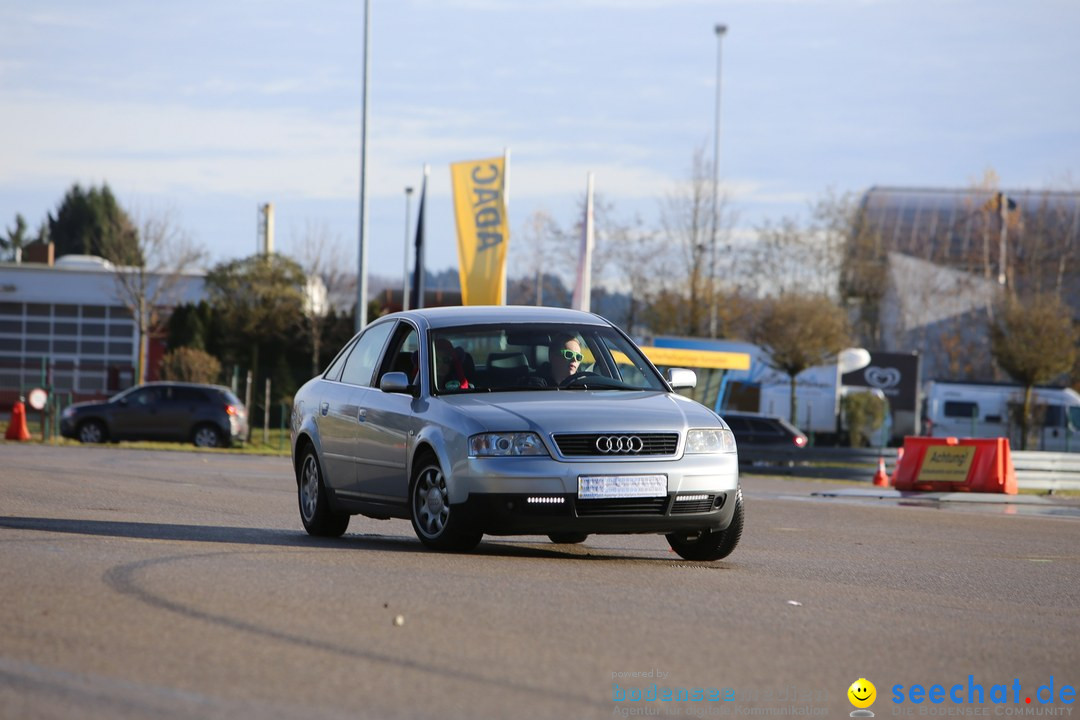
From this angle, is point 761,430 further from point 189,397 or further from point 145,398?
point 145,398

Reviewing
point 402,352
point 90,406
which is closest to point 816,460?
point 90,406

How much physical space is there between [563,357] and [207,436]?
81.4 feet

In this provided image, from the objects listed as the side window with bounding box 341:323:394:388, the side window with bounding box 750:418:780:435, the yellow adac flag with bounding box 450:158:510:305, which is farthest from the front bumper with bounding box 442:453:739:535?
the side window with bounding box 750:418:780:435

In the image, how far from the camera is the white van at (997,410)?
44.2m

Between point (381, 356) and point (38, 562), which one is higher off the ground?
point (381, 356)

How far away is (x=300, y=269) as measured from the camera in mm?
54562

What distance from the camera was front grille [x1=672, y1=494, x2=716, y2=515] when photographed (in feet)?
30.7

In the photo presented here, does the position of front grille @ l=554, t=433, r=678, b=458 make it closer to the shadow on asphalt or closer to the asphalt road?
the asphalt road

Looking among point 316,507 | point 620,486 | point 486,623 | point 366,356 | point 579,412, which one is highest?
point 366,356

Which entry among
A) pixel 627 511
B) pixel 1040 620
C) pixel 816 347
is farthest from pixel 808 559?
pixel 816 347

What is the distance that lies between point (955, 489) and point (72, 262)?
1947 inches

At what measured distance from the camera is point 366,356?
11.4 meters

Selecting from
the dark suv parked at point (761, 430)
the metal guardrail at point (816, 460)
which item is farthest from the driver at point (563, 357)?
the dark suv parked at point (761, 430)

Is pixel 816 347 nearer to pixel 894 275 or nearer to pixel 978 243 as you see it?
pixel 894 275
